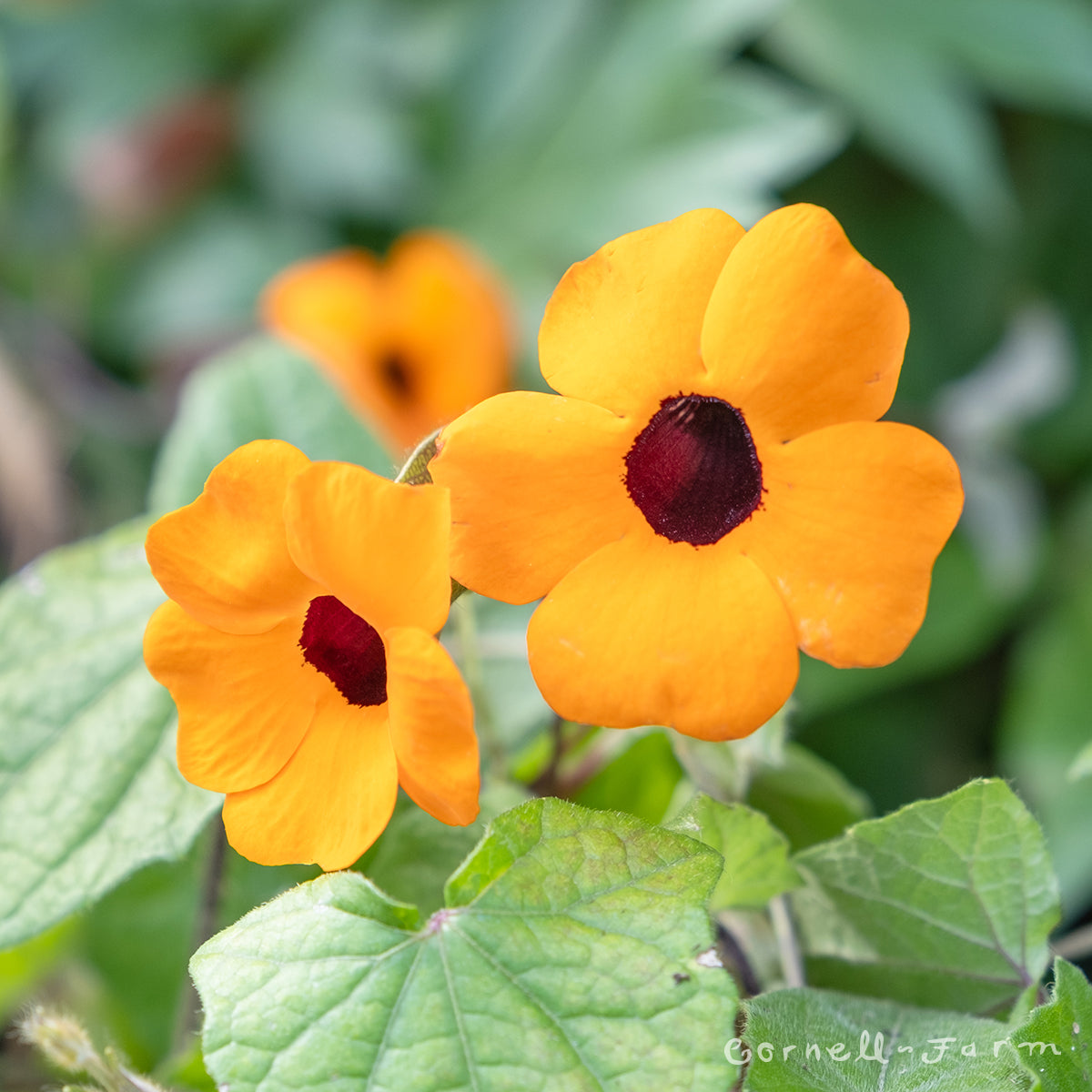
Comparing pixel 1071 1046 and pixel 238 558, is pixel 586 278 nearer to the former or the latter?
pixel 238 558

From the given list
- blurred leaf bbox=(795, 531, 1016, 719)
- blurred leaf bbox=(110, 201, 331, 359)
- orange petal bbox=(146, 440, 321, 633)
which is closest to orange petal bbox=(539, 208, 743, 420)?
orange petal bbox=(146, 440, 321, 633)

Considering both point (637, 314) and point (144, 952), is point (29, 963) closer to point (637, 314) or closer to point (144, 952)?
point (144, 952)

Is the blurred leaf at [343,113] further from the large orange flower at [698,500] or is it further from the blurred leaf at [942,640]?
the large orange flower at [698,500]

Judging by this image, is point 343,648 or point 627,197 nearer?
point 343,648

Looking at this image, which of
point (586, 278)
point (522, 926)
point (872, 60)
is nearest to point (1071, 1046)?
point (522, 926)

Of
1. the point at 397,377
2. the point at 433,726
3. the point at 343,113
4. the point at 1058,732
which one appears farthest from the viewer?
the point at 343,113

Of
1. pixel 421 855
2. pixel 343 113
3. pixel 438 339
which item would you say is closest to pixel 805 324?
pixel 421 855

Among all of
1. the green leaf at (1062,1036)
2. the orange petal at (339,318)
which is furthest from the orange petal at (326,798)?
the orange petal at (339,318)
